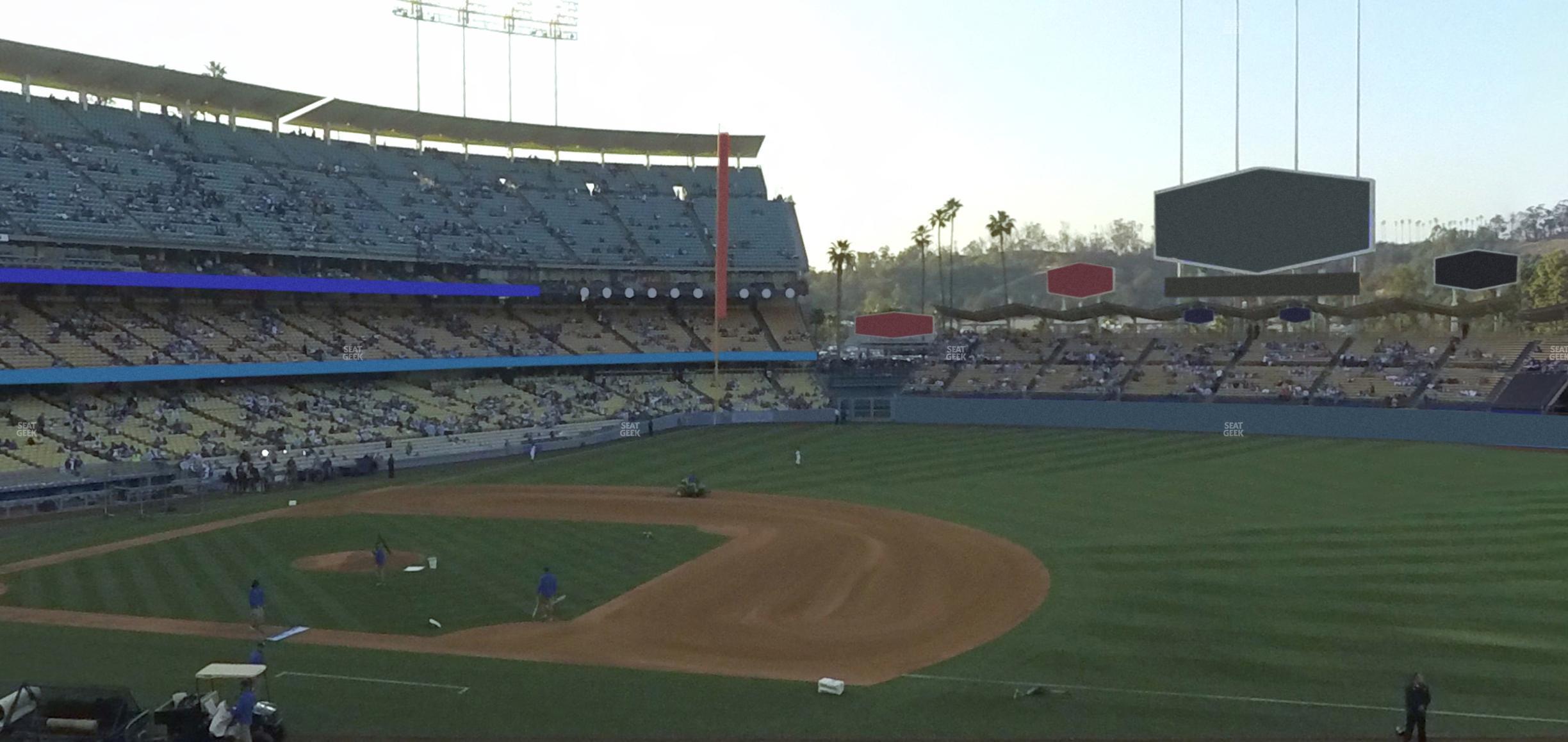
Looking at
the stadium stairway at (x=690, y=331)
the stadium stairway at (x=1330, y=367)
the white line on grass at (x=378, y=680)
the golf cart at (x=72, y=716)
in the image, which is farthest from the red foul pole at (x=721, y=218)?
the golf cart at (x=72, y=716)

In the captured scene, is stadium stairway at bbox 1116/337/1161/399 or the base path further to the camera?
stadium stairway at bbox 1116/337/1161/399

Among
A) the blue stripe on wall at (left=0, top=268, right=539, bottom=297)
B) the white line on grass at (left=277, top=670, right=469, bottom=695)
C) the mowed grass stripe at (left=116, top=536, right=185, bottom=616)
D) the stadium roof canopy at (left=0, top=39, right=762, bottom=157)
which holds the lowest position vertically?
the mowed grass stripe at (left=116, top=536, right=185, bottom=616)

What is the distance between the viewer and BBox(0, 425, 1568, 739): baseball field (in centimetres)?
1596

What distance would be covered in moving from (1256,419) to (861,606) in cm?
3797

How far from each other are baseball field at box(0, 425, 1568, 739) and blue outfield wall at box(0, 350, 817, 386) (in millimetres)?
10475

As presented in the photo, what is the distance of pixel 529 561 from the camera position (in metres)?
26.7

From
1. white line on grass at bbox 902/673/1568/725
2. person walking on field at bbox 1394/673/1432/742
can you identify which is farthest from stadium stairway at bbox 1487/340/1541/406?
person walking on field at bbox 1394/673/1432/742

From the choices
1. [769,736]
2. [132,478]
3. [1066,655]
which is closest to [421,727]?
[769,736]

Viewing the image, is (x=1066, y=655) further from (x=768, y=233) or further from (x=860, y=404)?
(x=768, y=233)

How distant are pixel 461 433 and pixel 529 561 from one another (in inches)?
1083

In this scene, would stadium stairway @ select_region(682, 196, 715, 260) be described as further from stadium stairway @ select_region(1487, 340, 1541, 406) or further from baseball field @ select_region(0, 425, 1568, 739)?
stadium stairway @ select_region(1487, 340, 1541, 406)

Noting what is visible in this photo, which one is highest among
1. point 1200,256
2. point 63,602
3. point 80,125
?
point 80,125

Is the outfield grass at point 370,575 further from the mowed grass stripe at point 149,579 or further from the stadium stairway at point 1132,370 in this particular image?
the stadium stairway at point 1132,370

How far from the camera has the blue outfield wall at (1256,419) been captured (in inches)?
1812
